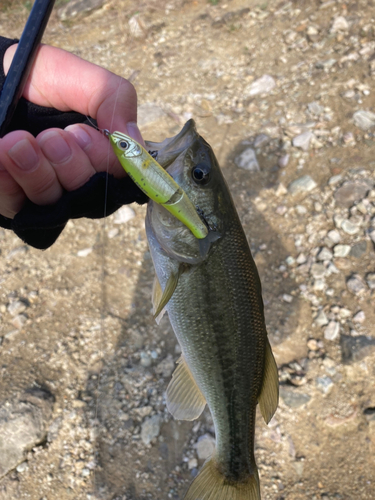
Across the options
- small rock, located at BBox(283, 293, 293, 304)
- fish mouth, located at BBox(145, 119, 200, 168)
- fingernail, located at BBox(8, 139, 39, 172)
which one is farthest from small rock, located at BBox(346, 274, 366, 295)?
fingernail, located at BBox(8, 139, 39, 172)

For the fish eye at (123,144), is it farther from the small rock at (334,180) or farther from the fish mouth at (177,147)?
the small rock at (334,180)

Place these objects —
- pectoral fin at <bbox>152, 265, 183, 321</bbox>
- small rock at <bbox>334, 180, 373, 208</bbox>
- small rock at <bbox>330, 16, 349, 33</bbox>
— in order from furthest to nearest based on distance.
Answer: small rock at <bbox>330, 16, 349, 33</bbox>, small rock at <bbox>334, 180, 373, 208</bbox>, pectoral fin at <bbox>152, 265, 183, 321</bbox>

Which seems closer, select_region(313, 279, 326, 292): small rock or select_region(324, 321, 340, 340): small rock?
select_region(324, 321, 340, 340): small rock

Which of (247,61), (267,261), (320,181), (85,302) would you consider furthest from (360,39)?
(85,302)

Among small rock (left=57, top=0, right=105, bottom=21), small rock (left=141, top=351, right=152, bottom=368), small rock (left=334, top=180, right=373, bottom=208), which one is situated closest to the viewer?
small rock (left=141, top=351, right=152, bottom=368)

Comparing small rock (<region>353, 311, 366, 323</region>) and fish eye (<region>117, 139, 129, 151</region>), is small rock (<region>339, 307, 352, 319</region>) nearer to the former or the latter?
small rock (<region>353, 311, 366, 323</region>)

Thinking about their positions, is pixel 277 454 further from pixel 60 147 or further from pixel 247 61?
pixel 247 61

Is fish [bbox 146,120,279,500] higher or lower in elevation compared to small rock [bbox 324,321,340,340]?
higher

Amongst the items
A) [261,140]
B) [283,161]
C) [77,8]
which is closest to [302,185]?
[283,161]
